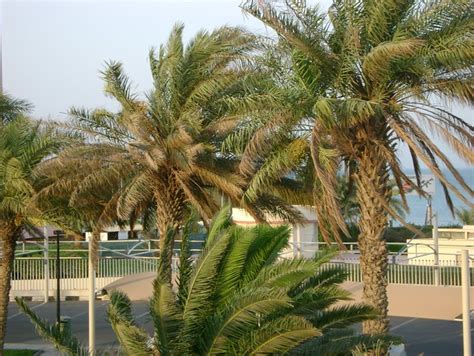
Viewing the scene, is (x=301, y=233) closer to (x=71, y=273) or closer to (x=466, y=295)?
(x=71, y=273)

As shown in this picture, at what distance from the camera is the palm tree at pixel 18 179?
17.3m

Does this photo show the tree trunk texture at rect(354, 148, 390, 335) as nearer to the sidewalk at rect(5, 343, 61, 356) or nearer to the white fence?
the sidewalk at rect(5, 343, 61, 356)

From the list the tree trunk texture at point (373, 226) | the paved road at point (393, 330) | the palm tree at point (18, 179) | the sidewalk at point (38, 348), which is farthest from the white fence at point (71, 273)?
the tree trunk texture at point (373, 226)

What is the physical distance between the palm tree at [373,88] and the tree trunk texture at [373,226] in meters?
0.02

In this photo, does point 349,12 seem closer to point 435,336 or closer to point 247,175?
point 247,175

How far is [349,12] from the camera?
43.3ft

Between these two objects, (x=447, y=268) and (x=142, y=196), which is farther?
(x=447, y=268)

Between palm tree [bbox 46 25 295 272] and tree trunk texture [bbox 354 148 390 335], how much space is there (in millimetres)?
3004

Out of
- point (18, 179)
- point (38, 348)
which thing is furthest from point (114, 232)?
point (18, 179)

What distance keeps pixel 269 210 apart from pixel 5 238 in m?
5.58

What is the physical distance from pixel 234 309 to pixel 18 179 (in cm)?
856

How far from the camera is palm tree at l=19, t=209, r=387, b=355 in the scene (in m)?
10.0

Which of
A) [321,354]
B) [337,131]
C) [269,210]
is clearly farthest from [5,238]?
[321,354]

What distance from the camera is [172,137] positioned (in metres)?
16.0
